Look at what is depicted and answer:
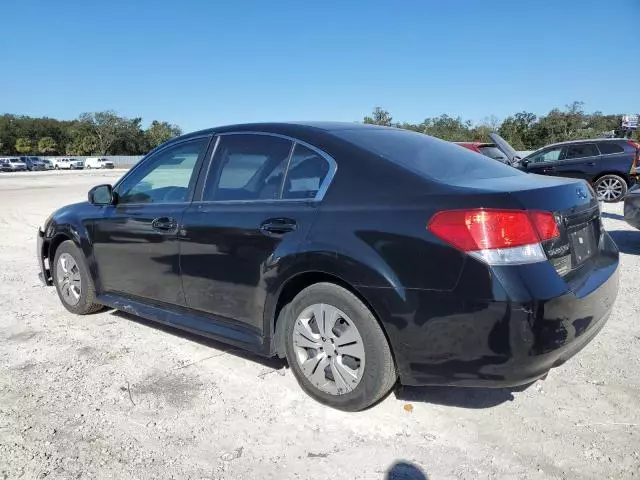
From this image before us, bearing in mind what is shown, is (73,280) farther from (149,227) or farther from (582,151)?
(582,151)

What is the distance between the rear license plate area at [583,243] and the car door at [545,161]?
1169 centimetres

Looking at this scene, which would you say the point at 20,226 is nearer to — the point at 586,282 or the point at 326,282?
the point at 326,282

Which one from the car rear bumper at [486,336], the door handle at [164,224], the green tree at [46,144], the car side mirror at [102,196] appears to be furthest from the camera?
the green tree at [46,144]

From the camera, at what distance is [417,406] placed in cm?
303

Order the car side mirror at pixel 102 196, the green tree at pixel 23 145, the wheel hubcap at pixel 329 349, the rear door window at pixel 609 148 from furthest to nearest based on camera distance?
the green tree at pixel 23 145 < the rear door window at pixel 609 148 < the car side mirror at pixel 102 196 < the wheel hubcap at pixel 329 349

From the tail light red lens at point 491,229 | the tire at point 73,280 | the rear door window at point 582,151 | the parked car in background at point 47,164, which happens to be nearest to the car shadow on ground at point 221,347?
the tire at point 73,280

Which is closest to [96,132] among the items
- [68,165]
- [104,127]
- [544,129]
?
[104,127]

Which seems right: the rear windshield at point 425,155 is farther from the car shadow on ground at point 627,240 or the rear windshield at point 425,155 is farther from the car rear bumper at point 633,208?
the car shadow on ground at point 627,240

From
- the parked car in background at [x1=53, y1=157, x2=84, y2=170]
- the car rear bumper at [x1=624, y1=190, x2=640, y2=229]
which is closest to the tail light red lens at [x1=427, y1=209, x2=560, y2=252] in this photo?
the car rear bumper at [x1=624, y1=190, x2=640, y2=229]

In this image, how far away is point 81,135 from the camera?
8956cm

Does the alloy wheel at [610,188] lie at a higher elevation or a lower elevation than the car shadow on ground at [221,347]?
higher

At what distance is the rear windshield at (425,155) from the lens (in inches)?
114

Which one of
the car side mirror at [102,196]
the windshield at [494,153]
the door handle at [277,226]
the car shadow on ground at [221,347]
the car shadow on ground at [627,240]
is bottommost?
the car shadow on ground at [221,347]

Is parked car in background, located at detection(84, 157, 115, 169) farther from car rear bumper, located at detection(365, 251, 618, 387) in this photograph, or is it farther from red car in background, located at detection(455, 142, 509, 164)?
car rear bumper, located at detection(365, 251, 618, 387)
